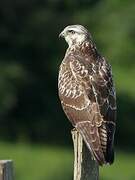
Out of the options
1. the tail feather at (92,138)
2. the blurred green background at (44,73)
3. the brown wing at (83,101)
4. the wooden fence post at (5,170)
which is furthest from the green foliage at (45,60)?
the wooden fence post at (5,170)

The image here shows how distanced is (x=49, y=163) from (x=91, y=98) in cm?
1213

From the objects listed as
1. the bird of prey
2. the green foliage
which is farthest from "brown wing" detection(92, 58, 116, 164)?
the green foliage

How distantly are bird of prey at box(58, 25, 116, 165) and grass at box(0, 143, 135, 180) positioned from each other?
9.27m

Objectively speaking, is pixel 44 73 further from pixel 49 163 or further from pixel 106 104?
pixel 106 104

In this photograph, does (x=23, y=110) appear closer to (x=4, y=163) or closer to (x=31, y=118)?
(x=31, y=118)

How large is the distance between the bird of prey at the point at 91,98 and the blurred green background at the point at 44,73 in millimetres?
11772

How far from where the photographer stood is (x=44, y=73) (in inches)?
992

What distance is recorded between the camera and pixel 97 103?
28.4ft

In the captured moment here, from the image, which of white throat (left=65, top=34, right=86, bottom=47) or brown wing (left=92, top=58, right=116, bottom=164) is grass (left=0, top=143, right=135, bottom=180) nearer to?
white throat (left=65, top=34, right=86, bottom=47)

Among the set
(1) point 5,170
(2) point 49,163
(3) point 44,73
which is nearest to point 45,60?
(3) point 44,73

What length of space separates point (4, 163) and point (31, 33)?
18.4m

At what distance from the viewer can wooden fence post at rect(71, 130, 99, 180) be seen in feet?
24.4

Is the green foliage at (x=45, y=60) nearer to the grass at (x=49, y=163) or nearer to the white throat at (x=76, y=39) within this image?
the grass at (x=49, y=163)

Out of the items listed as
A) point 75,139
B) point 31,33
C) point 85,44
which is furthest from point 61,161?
point 75,139
